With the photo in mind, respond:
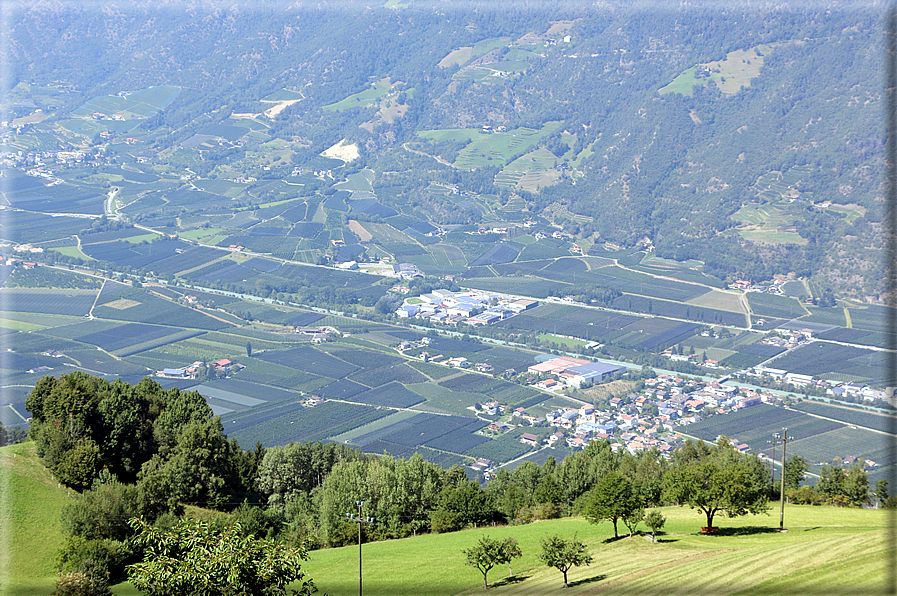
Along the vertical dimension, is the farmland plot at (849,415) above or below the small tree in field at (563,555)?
above

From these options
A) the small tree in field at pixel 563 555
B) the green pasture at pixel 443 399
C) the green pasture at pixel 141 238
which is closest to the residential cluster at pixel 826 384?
the green pasture at pixel 443 399

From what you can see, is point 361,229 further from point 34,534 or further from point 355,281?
point 34,534

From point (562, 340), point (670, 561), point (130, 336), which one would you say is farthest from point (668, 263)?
point (670, 561)

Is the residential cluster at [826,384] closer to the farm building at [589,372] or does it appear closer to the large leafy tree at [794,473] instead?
the farm building at [589,372]

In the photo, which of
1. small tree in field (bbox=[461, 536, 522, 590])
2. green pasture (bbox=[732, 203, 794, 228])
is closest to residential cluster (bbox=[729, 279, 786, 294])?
green pasture (bbox=[732, 203, 794, 228])

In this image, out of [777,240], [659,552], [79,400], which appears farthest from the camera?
[777,240]

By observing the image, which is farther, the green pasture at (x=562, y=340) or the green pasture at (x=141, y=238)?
the green pasture at (x=141, y=238)

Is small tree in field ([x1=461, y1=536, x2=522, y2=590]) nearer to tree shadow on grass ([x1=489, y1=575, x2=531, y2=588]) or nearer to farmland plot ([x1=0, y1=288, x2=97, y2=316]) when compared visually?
tree shadow on grass ([x1=489, y1=575, x2=531, y2=588])

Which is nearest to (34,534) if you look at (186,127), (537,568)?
(537,568)
